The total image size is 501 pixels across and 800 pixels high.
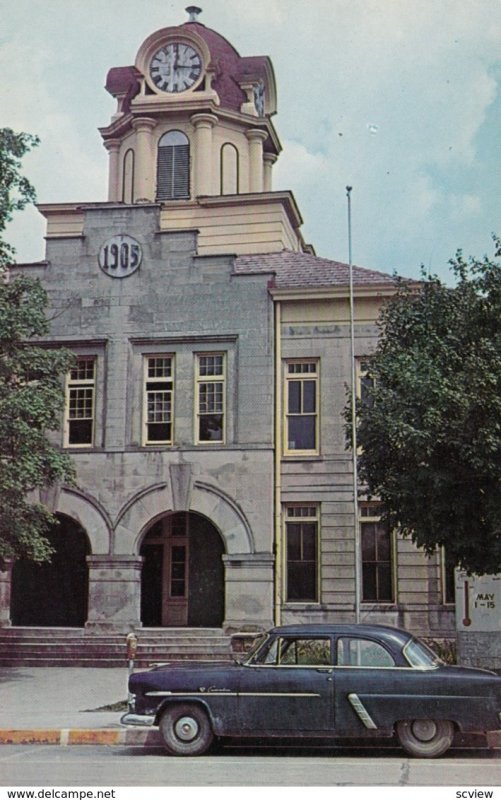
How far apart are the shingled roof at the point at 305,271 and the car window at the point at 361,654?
13.7m

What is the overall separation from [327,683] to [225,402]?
1382 cm

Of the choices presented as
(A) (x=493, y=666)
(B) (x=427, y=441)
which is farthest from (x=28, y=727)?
(A) (x=493, y=666)

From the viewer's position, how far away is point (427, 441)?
1634 cm

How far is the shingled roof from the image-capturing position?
25.6m

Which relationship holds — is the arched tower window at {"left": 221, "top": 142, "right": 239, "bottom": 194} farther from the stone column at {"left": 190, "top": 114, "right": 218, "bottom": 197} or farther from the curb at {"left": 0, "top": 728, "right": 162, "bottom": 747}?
the curb at {"left": 0, "top": 728, "right": 162, "bottom": 747}

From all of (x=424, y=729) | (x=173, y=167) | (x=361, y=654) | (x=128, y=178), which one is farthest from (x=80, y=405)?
(x=424, y=729)

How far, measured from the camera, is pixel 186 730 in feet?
40.5

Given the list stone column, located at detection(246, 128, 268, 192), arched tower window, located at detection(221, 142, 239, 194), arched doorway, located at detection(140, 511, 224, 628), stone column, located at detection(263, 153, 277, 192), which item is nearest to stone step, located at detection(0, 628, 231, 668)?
arched doorway, located at detection(140, 511, 224, 628)

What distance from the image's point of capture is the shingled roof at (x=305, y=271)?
2561 cm

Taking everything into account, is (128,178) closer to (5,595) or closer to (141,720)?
(5,595)

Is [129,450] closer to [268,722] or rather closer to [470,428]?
[470,428]

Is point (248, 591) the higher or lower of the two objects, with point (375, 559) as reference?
lower

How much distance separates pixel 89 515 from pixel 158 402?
3139mm

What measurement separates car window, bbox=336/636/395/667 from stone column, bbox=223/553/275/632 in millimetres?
11942
